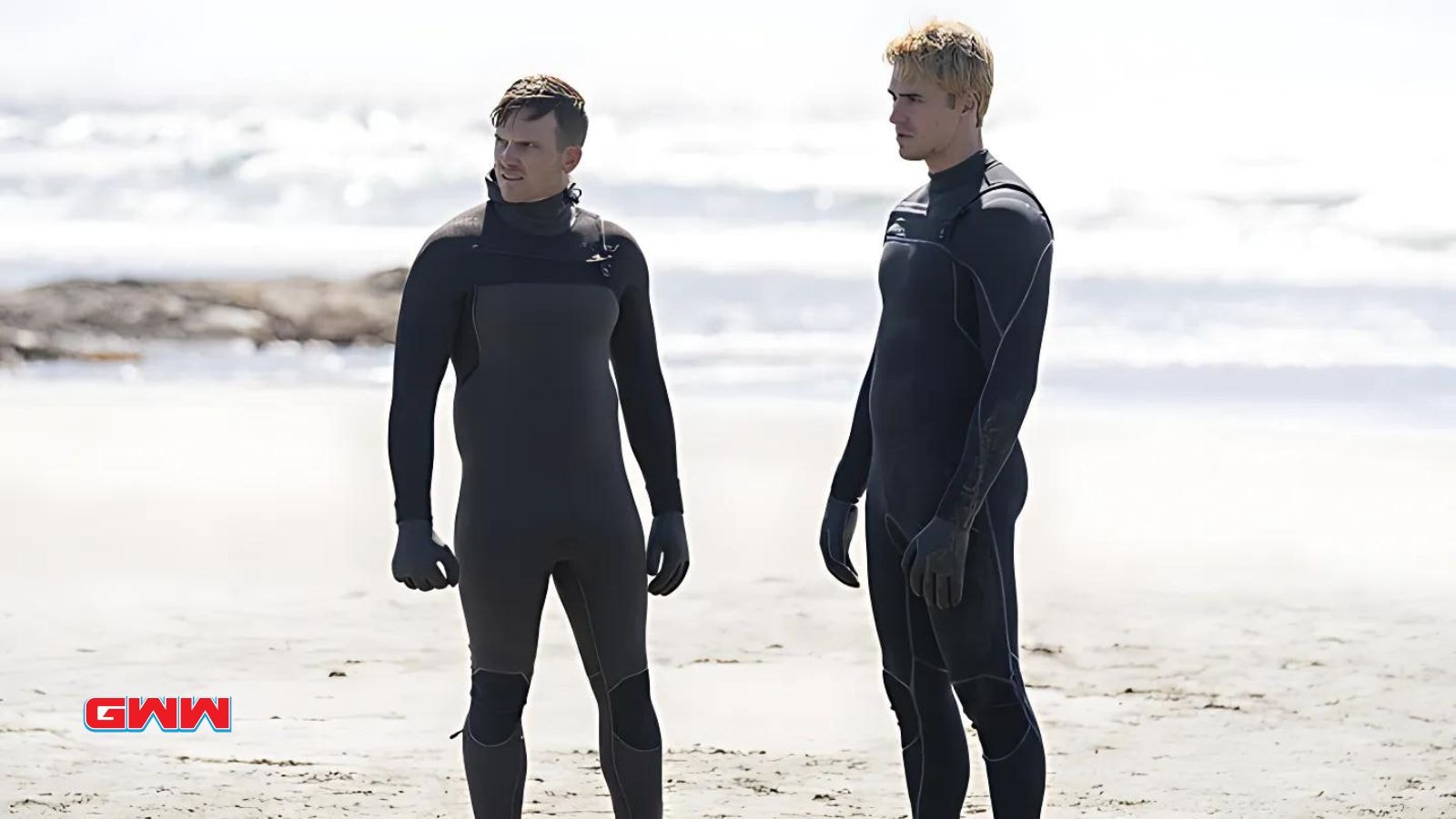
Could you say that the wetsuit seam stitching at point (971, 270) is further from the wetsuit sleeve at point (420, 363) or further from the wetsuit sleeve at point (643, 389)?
the wetsuit sleeve at point (420, 363)

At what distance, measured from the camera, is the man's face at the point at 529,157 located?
206 inches

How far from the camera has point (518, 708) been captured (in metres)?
5.31

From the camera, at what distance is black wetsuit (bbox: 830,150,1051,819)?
4.97 metres

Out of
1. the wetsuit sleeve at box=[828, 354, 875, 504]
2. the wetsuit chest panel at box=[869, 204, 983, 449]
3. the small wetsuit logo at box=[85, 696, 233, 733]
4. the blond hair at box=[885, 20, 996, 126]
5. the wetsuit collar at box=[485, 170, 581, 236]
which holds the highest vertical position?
the blond hair at box=[885, 20, 996, 126]


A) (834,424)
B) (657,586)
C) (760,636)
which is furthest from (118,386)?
(657,586)

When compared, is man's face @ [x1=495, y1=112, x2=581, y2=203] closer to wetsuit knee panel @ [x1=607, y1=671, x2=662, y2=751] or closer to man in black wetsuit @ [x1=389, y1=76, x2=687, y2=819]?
man in black wetsuit @ [x1=389, y1=76, x2=687, y2=819]

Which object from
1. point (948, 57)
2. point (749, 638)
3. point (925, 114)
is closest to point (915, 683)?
point (925, 114)

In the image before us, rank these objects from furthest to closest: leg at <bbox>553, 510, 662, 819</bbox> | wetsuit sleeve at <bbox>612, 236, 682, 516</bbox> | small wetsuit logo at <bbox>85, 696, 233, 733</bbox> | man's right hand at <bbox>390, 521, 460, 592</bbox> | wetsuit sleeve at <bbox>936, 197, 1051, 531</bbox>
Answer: small wetsuit logo at <bbox>85, 696, 233, 733</bbox> < wetsuit sleeve at <bbox>612, 236, 682, 516</bbox> < leg at <bbox>553, 510, 662, 819</bbox> < man's right hand at <bbox>390, 521, 460, 592</bbox> < wetsuit sleeve at <bbox>936, 197, 1051, 531</bbox>

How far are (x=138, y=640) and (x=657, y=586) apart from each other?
433 cm

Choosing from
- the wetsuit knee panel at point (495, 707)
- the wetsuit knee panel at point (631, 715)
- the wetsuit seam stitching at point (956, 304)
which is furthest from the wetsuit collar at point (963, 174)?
the wetsuit knee panel at point (495, 707)

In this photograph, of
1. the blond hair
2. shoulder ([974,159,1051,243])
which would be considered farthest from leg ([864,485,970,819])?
the blond hair

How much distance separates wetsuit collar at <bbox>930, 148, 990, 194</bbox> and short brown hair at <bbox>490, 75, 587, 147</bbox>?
35.6 inches

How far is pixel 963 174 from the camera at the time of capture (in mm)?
5203

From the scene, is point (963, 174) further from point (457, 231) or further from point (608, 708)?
point (608, 708)
